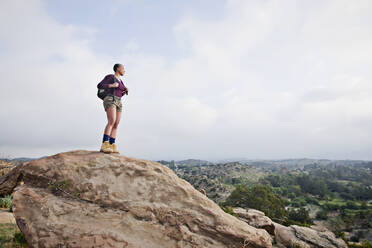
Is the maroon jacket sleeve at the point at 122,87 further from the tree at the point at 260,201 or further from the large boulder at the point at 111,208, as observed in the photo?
the tree at the point at 260,201

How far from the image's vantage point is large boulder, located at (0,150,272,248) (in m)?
5.27

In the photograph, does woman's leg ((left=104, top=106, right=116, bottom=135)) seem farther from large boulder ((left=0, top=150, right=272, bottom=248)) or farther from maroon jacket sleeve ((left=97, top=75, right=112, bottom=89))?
large boulder ((left=0, top=150, right=272, bottom=248))

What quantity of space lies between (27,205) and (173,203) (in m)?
4.41

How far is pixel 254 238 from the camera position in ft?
20.3

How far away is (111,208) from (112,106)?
3.77 metres

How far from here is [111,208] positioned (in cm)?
589

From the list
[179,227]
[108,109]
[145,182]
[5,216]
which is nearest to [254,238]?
[179,227]

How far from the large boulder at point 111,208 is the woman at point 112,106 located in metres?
0.70

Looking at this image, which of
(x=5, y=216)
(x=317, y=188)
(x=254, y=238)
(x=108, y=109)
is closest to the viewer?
(x=254, y=238)

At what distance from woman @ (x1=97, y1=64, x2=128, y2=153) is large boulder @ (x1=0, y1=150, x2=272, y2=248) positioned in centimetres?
70

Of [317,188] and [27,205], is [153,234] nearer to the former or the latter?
[27,205]

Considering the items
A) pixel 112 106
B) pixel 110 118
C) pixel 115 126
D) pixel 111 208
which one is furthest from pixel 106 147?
pixel 111 208

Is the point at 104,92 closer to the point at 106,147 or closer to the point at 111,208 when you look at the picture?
the point at 106,147

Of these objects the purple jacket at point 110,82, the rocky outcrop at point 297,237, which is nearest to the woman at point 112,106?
the purple jacket at point 110,82
